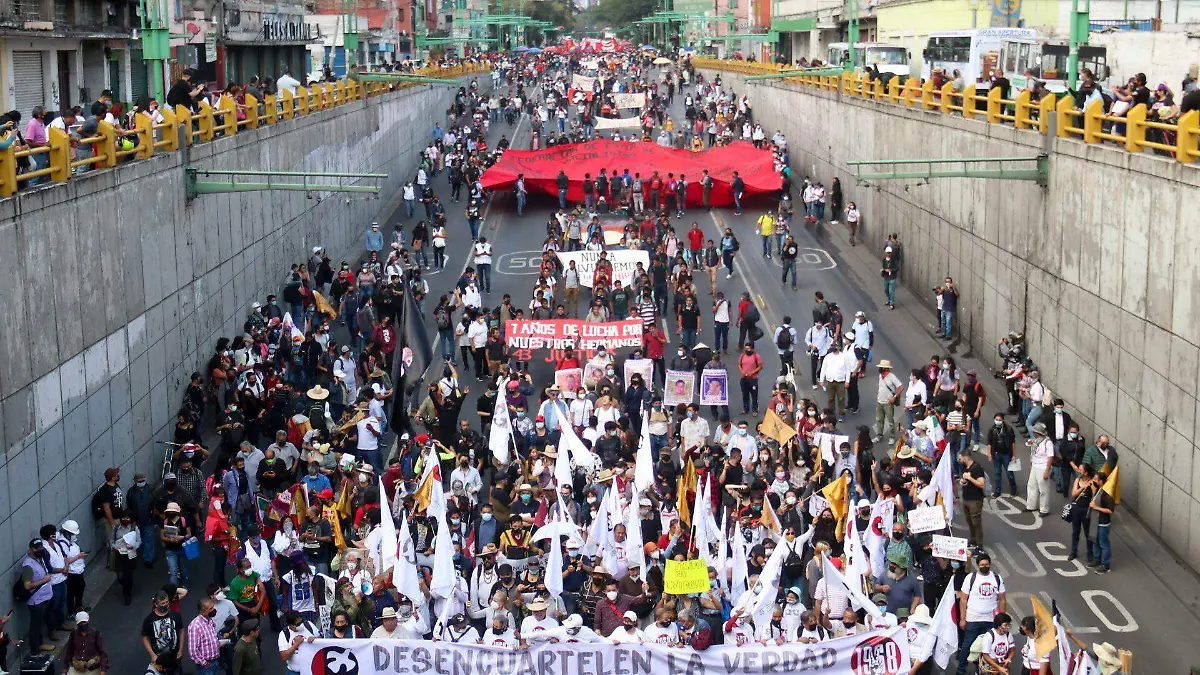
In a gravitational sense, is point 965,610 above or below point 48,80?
below

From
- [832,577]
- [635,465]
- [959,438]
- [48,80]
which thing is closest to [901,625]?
[832,577]

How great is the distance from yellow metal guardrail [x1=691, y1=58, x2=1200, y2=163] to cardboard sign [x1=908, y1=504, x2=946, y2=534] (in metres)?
6.37

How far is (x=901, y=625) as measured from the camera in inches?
593

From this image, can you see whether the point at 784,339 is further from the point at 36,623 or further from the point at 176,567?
the point at 36,623

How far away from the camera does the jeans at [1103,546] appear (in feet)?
62.8

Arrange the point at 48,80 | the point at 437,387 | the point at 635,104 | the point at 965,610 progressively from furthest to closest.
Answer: the point at 635,104
the point at 48,80
the point at 437,387
the point at 965,610

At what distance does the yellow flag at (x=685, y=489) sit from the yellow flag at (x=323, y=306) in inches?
518

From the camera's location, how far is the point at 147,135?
23.7 meters

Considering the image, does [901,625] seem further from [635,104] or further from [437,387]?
[635,104]

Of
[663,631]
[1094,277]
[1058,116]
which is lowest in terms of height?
[663,631]

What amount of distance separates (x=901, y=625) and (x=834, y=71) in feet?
118

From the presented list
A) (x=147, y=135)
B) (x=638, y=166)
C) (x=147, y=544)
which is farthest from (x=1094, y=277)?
(x=638, y=166)

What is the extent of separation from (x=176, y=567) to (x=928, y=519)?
8963mm

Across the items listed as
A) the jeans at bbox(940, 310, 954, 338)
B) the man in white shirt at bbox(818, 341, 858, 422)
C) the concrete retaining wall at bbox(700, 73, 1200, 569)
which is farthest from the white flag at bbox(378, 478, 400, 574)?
the jeans at bbox(940, 310, 954, 338)
